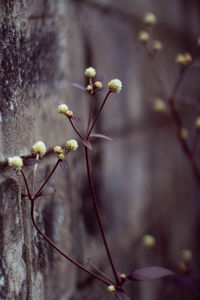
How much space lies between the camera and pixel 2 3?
68 centimetres

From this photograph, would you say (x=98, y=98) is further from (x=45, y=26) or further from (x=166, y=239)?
(x=166, y=239)

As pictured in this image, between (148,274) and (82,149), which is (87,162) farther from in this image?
(82,149)

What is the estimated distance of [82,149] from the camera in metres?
1.05

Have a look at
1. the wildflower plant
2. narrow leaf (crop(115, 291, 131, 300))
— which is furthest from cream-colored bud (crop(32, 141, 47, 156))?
narrow leaf (crop(115, 291, 131, 300))

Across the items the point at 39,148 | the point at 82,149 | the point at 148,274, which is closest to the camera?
the point at 39,148

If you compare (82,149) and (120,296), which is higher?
(82,149)

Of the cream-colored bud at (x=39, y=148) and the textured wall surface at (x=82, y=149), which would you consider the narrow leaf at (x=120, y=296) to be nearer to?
the textured wall surface at (x=82, y=149)

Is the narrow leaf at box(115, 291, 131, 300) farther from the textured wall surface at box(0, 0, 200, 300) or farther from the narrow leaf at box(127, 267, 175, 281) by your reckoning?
the textured wall surface at box(0, 0, 200, 300)

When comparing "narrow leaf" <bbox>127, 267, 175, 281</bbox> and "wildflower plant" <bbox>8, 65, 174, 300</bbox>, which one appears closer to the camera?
"wildflower plant" <bbox>8, 65, 174, 300</bbox>

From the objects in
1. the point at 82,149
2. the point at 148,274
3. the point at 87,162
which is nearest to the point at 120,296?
the point at 148,274

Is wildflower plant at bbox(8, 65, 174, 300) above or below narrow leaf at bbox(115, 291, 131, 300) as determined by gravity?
above

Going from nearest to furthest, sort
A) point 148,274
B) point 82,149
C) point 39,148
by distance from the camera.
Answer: point 39,148
point 148,274
point 82,149

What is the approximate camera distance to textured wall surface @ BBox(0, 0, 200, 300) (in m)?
0.71

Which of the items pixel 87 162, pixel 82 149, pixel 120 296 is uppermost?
pixel 82 149
